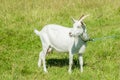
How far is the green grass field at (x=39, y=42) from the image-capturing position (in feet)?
30.3

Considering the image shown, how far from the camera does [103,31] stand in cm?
1323

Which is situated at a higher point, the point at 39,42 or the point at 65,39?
the point at 65,39

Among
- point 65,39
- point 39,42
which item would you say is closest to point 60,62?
point 65,39

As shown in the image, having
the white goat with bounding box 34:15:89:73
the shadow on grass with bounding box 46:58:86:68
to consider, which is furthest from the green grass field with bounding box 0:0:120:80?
the white goat with bounding box 34:15:89:73

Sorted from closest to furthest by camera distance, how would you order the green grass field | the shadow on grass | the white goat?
the white goat → the green grass field → the shadow on grass

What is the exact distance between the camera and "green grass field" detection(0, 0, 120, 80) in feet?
30.3

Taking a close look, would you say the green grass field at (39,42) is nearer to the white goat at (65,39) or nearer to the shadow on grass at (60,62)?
the shadow on grass at (60,62)

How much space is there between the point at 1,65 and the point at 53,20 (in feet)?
18.0

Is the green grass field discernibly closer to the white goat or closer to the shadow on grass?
the shadow on grass

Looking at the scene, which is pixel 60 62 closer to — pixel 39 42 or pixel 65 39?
pixel 65 39

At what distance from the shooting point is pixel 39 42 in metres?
12.4

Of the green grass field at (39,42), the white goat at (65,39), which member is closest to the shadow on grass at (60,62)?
the green grass field at (39,42)

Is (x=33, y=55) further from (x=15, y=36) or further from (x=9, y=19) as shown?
(x=9, y=19)

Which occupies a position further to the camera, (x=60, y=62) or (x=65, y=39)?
(x=60, y=62)
